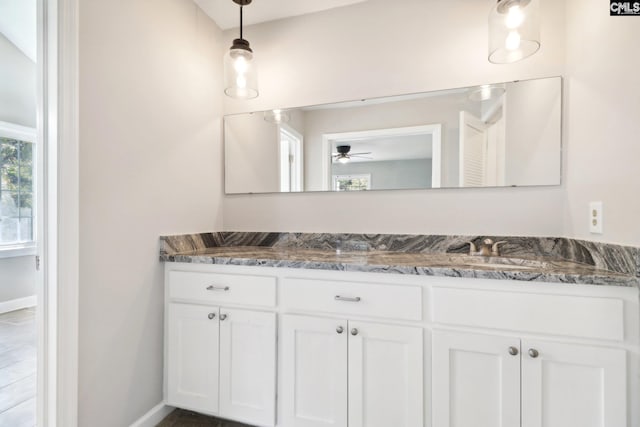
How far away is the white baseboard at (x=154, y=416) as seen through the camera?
150cm

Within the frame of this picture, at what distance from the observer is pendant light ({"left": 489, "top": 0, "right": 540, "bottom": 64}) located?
131 cm

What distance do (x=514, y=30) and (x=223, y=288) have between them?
5.84 feet

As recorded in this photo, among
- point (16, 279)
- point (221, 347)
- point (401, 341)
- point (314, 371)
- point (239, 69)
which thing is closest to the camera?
point (401, 341)

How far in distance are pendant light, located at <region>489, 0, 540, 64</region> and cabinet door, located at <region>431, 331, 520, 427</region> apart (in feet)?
4.05

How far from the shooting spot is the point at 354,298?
4.32 ft

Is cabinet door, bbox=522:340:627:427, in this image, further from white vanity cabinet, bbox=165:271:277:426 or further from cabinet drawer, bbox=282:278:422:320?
white vanity cabinet, bbox=165:271:277:426

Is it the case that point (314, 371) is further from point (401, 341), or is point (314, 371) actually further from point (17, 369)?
point (17, 369)

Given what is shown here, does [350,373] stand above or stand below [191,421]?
above

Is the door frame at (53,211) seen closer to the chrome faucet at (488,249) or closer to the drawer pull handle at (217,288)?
the drawer pull handle at (217,288)

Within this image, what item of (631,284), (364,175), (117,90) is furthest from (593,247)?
(117,90)

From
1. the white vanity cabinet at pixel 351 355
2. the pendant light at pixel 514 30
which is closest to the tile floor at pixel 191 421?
the white vanity cabinet at pixel 351 355

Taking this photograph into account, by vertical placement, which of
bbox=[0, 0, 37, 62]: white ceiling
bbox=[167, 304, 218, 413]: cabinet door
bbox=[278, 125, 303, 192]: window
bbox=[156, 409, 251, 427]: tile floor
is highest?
bbox=[0, 0, 37, 62]: white ceiling

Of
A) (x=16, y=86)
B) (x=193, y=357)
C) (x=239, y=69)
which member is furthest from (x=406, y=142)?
(x=16, y=86)

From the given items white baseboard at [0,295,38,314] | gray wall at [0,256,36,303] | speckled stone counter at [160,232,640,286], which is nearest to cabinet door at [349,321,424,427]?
speckled stone counter at [160,232,640,286]
